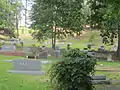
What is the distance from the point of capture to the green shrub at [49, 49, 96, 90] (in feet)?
33.6

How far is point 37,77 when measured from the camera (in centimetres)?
1581

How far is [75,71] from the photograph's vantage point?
10.2 metres

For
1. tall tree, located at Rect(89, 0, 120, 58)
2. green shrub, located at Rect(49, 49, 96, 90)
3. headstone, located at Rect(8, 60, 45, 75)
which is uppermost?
tall tree, located at Rect(89, 0, 120, 58)

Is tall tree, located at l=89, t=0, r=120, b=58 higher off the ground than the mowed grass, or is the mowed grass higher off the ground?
tall tree, located at l=89, t=0, r=120, b=58

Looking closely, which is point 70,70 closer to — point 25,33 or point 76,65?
point 76,65

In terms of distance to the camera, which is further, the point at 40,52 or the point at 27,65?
the point at 40,52

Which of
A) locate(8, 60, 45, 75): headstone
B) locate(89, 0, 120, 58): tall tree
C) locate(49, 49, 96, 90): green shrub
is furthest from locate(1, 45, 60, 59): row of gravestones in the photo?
locate(49, 49, 96, 90): green shrub

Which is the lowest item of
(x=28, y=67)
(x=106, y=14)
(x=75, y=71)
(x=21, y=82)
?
(x=21, y=82)

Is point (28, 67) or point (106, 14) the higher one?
point (106, 14)

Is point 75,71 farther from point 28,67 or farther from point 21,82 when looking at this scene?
point 28,67

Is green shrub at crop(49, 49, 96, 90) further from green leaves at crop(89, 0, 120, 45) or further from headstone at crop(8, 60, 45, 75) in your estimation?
headstone at crop(8, 60, 45, 75)

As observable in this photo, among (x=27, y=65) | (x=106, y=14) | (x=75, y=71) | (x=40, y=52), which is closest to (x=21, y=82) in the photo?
(x=27, y=65)

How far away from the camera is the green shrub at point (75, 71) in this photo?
33.6ft

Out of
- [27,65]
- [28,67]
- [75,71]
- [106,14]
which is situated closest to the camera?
[75,71]
